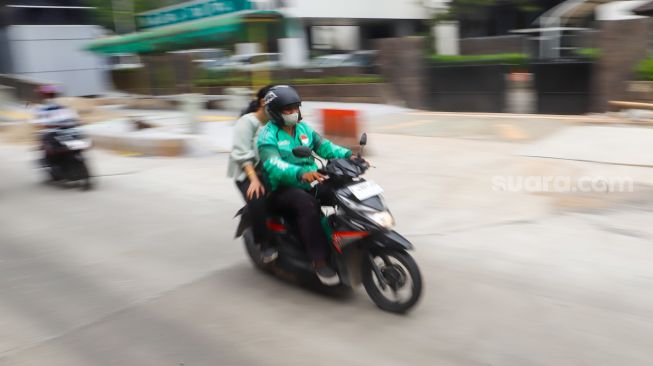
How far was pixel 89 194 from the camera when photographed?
8117 millimetres

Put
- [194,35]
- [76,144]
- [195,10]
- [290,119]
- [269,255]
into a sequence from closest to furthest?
[290,119], [269,255], [76,144], [194,35], [195,10]

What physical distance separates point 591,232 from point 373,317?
2.81m

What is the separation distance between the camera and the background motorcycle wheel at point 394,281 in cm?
392

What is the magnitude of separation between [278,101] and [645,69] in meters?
10.5

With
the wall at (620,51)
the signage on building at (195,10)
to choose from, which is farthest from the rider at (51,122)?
the wall at (620,51)

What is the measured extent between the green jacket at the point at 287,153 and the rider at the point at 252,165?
0.13 m

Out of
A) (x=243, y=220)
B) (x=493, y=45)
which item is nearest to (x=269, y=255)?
(x=243, y=220)

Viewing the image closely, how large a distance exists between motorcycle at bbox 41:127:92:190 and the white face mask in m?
5.03

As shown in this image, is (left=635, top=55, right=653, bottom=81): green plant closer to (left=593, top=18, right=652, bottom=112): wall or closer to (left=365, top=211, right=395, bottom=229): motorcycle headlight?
(left=593, top=18, right=652, bottom=112): wall

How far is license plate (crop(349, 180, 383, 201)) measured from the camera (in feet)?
13.0

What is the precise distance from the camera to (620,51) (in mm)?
12367

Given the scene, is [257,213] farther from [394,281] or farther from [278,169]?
[394,281]

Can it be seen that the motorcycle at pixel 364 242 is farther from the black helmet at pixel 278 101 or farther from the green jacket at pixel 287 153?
the black helmet at pixel 278 101

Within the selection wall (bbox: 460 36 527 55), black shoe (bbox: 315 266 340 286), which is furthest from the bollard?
wall (bbox: 460 36 527 55)
